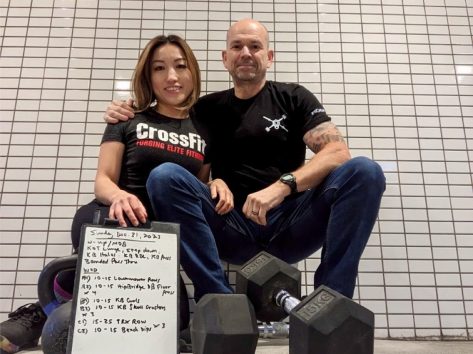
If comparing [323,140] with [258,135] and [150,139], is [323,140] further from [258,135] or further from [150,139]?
[150,139]

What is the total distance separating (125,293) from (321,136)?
2.60 ft

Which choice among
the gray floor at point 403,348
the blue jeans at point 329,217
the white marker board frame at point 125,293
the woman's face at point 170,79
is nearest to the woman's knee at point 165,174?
the blue jeans at point 329,217

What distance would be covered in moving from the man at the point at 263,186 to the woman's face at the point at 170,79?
0.29 ft

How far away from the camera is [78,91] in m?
1.80

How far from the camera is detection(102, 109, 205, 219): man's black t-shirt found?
51.3 inches

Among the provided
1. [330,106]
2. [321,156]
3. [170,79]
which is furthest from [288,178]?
[330,106]

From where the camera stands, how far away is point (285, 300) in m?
0.86

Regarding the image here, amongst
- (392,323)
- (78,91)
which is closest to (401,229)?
(392,323)

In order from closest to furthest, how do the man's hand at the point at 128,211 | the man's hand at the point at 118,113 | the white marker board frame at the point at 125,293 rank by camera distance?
the white marker board frame at the point at 125,293
the man's hand at the point at 128,211
the man's hand at the point at 118,113

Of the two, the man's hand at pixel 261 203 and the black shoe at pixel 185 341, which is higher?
the man's hand at pixel 261 203

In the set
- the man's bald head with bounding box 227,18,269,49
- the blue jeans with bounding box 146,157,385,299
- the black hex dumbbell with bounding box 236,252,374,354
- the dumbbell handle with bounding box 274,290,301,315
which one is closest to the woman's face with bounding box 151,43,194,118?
the man's bald head with bounding box 227,18,269,49

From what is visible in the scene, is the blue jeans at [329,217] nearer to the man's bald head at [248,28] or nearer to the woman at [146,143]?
the woman at [146,143]

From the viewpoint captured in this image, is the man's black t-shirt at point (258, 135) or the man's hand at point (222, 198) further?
the man's black t-shirt at point (258, 135)

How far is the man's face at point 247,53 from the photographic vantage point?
1482mm
